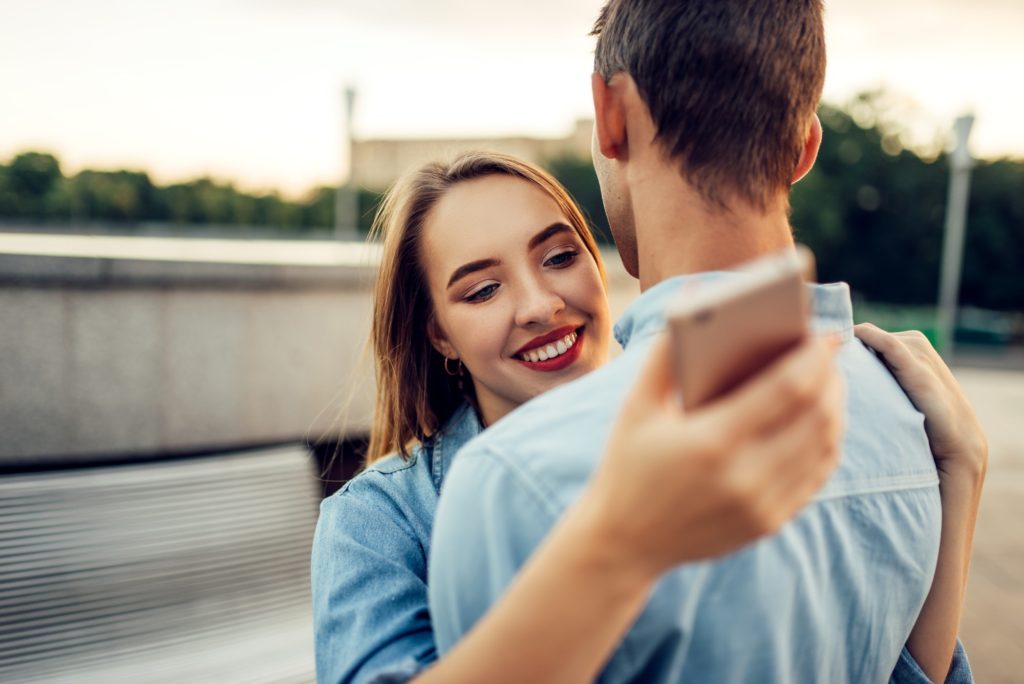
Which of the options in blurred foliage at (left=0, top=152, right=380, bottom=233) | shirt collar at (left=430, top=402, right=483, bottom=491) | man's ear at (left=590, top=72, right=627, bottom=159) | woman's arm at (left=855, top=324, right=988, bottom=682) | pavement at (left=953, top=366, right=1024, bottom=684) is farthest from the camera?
blurred foliage at (left=0, top=152, right=380, bottom=233)

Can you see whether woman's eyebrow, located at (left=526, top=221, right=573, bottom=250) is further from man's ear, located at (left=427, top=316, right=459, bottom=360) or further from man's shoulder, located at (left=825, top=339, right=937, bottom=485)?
man's shoulder, located at (left=825, top=339, right=937, bottom=485)

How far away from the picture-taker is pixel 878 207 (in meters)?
37.2

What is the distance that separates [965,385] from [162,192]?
41566mm

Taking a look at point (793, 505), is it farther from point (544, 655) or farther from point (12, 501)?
point (12, 501)

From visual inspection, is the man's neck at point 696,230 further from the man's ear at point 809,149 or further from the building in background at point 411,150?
the building in background at point 411,150

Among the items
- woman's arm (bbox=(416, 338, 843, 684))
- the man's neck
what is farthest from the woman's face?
woman's arm (bbox=(416, 338, 843, 684))

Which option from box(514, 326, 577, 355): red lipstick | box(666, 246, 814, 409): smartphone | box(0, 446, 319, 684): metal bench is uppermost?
box(666, 246, 814, 409): smartphone

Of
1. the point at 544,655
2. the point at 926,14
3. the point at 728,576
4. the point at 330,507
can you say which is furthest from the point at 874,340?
the point at 926,14

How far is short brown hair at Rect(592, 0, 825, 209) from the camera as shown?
43.9 inches

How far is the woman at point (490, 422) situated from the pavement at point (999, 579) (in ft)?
10.1

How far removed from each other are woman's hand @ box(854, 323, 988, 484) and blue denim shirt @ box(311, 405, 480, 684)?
0.95 m

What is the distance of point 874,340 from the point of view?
4.49 ft

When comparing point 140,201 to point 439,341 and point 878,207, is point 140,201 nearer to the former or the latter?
point 878,207

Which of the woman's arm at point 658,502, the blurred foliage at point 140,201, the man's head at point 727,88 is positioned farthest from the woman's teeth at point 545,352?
the blurred foliage at point 140,201
